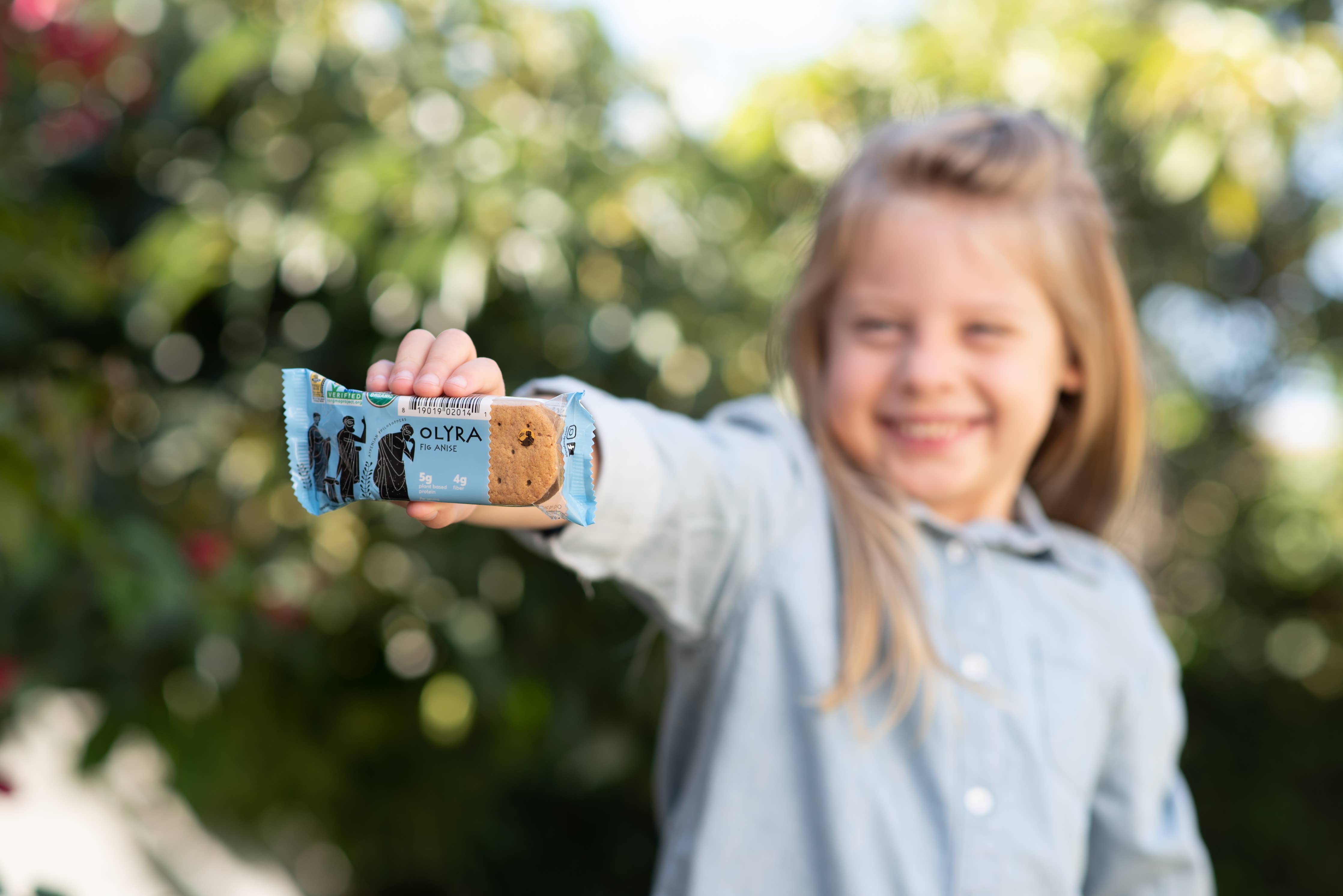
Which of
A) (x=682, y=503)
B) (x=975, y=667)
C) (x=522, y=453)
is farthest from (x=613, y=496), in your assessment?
(x=975, y=667)

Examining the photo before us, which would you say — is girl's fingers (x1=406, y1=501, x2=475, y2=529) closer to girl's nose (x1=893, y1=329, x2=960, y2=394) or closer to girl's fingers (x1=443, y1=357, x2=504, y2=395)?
girl's fingers (x1=443, y1=357, x2=504, y2=395)

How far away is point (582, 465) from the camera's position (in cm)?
75

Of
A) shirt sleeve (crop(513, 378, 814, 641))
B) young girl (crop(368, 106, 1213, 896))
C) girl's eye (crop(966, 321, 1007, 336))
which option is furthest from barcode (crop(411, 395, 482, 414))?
girl's eye (crop(966, 321, 1007, 336))

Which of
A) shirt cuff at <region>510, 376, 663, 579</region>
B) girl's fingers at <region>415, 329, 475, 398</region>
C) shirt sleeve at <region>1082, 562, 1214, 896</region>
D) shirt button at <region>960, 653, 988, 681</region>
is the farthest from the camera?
shirt sleeve at <region>1082, 562, 1214, 896</region>

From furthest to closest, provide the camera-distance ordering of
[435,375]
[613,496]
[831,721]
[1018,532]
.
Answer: [1018,532], [831,721], [613,496], [435,375]

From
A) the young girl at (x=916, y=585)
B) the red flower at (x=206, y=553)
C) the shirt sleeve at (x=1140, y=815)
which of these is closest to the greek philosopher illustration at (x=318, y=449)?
the young girl at (x=916, y=585)

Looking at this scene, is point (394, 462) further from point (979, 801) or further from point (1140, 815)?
point (1140, 815)

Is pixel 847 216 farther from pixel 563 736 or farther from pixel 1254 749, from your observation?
pixel 1254 749

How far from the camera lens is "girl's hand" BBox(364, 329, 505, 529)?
2.20 feet

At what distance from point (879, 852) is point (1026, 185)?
779 millimetres

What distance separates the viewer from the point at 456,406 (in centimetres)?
69

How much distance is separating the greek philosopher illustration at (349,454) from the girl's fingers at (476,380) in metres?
0.07

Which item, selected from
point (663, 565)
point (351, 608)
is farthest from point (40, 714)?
point (663, 565)

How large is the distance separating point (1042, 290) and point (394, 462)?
89 centimetres
